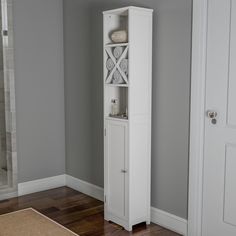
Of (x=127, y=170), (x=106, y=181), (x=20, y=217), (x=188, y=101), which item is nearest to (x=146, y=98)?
(x=188, y=101)

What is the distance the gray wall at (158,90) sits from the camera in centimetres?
310

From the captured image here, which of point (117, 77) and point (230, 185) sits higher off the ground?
point (117, 77)

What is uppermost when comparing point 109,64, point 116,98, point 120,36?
point 120,36

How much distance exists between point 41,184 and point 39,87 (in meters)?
1.06

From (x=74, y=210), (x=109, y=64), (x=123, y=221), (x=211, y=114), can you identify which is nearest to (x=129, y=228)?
(x=123, y=221)

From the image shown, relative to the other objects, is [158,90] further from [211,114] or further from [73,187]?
[73,187]

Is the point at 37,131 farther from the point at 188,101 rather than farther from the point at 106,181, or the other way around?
the point at 188,101

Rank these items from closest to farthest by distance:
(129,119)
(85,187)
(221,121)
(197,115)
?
(221,121) < (197,115) < (129,119) < (85,187)

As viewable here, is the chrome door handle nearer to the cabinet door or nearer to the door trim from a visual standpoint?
the door trim

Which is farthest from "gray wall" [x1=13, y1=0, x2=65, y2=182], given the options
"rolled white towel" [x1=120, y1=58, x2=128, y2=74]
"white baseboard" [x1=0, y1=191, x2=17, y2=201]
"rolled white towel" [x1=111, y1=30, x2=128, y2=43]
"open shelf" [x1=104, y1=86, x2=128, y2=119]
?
"rolled white towel" [x1=120, y1=58, x2=128, y2=74]

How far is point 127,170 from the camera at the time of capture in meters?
3.21

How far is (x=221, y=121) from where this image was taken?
286cm

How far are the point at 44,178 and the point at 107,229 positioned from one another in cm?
130

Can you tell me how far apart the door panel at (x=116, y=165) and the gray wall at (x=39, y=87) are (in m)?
1.19
